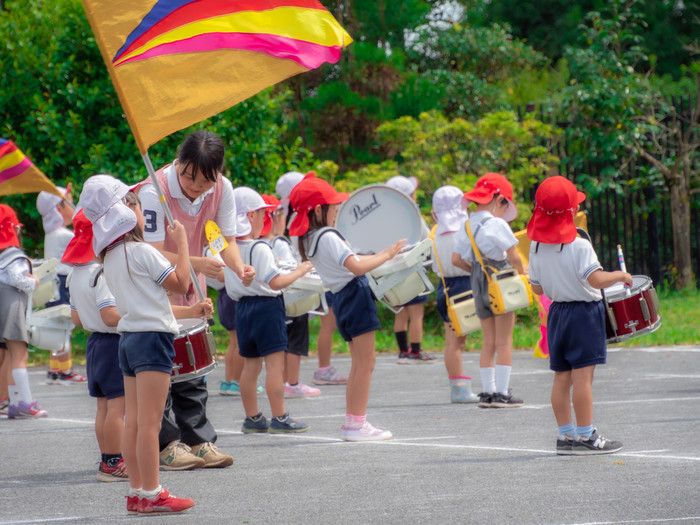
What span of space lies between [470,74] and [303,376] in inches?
551

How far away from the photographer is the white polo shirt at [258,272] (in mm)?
7453

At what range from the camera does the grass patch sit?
41.4ft

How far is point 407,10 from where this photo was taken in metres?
24.9

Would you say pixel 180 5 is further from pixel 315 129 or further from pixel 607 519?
pixel 315 129

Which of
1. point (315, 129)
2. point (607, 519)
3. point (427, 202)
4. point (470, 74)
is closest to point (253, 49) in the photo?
point (607, 519)

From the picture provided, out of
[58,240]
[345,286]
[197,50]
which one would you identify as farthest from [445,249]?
[197,50]

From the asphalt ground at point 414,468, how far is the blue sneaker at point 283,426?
3.9 inches

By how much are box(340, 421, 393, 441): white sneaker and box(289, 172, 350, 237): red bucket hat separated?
4.63 ft

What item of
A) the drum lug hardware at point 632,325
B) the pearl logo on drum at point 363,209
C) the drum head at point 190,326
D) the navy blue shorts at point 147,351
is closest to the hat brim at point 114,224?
the navy blue shorts at point 147,351

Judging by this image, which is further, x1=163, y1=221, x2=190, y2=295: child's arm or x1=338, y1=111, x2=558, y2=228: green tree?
x1=338, y1=111, x2=558, y2=228: green tree

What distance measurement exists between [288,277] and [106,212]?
7.84 feet

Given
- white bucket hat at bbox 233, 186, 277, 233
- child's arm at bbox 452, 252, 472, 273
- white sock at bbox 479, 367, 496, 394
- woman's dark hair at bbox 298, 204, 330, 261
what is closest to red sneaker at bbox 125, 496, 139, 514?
woman's dark hair at bbox 298, 204, 330, 261

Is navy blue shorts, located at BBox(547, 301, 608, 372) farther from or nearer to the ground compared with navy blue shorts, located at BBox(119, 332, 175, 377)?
nearer to the ground

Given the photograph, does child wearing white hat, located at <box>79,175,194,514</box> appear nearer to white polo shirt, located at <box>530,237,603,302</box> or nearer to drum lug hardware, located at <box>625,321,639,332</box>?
white polo shirt, located at <box>530,237,603,302</box>
